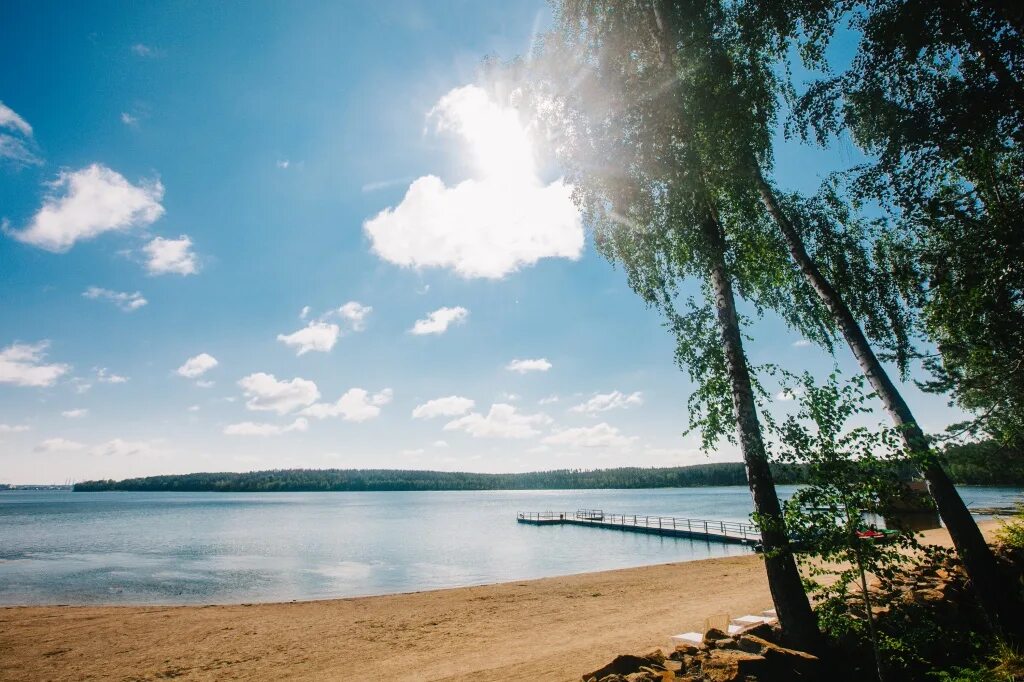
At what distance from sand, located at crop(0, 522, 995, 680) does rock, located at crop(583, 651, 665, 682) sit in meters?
2.33

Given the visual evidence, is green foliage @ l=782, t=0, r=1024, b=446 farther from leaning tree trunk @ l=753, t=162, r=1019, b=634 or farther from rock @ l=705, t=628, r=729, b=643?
rock @ l=705, t=628, r=729, b=643

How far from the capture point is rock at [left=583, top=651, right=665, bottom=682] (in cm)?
609

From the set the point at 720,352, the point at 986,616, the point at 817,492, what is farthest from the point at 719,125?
the point at 986,616

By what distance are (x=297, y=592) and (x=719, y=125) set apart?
27.2 m

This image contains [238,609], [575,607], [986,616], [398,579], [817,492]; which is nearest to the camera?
[817,492]

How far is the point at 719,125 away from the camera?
8531 millimetres

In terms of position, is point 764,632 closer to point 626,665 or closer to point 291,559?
point 626,665

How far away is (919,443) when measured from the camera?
8328 millimetres

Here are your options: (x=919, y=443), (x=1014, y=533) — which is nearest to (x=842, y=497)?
(x=919, y=443)

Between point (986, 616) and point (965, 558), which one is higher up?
point (965, 558)

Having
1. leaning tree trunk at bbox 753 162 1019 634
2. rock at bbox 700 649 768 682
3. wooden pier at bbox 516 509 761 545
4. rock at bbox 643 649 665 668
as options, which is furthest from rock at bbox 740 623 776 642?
wooden pier at bbox 516 509 761 545

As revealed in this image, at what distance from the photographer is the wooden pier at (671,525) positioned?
3741 centimetres

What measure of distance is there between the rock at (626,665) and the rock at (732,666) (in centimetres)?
61

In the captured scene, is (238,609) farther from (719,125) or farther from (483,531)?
(483,531)
